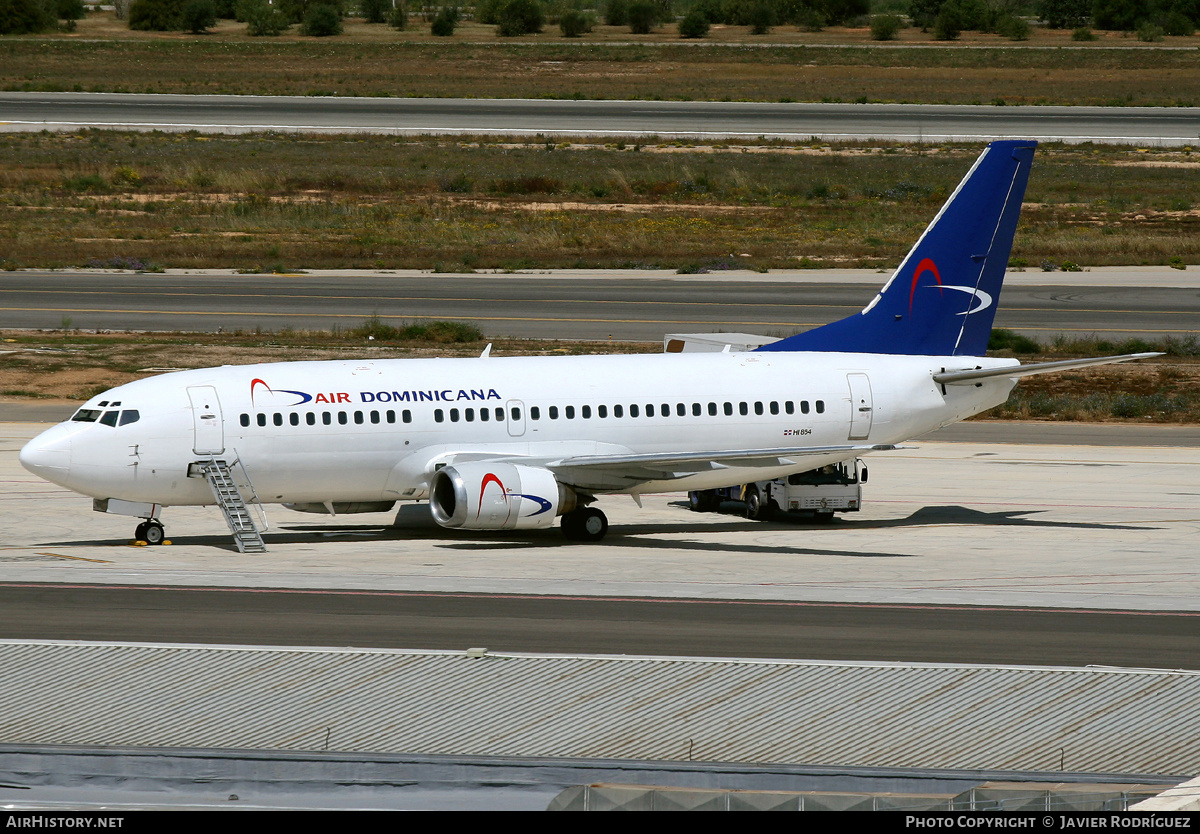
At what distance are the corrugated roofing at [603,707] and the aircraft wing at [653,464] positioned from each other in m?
17.3

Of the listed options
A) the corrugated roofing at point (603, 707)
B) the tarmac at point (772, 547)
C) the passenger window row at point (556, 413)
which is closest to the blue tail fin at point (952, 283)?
the passenger window row at point (556, 413)

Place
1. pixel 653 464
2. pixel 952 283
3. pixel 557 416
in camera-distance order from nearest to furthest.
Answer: pixel 653 464
pixel 557 416
pixel 952 283

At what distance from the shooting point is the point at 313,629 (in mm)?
26922

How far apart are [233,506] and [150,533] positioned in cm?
267

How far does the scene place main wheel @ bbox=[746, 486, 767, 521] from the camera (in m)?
43.1

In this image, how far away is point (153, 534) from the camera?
37125 mm

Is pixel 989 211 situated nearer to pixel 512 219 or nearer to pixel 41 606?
pixel 41 606

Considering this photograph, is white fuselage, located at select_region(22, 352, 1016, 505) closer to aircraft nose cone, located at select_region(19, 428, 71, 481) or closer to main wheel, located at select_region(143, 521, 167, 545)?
aircraft nose cone, located at select_region(19, 428, 71, 481)

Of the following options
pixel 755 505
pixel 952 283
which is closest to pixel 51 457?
pixel 755 505

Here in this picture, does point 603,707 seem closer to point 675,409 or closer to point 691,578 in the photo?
point 691,578

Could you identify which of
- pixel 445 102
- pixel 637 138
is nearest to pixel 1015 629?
pixel 637 138

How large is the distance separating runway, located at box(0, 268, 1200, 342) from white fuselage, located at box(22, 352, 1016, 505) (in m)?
29.0

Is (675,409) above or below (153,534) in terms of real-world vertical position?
above

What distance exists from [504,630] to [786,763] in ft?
33.0
